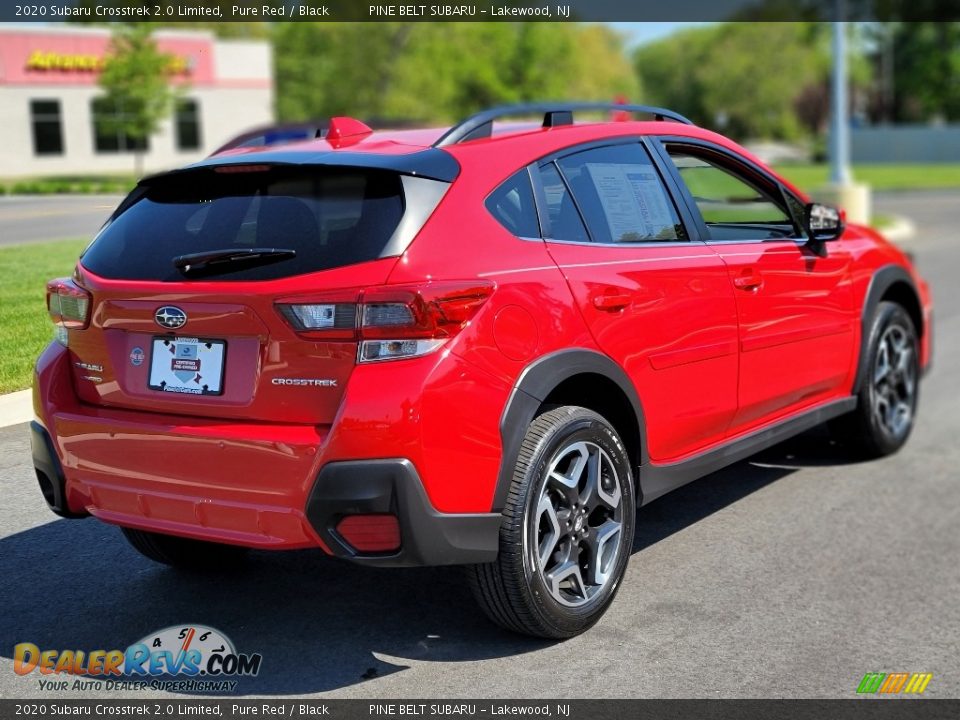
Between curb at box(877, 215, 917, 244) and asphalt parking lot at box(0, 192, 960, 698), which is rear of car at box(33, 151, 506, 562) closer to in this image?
asphalt parking lot at box(0, 192, 960, 698)

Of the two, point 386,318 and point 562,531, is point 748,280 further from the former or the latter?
point 386,318

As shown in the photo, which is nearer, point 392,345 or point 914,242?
point 392,345

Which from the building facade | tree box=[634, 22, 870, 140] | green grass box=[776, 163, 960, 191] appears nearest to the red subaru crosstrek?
the building facade

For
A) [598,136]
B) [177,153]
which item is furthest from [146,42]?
[598,136]

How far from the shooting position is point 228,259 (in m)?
3.70

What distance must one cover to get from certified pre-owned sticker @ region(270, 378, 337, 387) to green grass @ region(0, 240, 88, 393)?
157 centimetres

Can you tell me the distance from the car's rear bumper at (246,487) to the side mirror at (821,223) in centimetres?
256

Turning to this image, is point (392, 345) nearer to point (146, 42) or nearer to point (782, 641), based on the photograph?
→ point (782, 641)

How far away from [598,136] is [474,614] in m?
1.82

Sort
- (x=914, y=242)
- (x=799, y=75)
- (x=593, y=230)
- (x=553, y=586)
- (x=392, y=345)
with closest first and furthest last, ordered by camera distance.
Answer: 1. (x=392, y=345)
2. (x=553, y=586)
3. (x=593, y=230)
4. (x=914, y=242)
5. (x=799, y=75)

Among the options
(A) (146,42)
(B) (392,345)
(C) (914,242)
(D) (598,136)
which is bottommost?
(C) (914,242)

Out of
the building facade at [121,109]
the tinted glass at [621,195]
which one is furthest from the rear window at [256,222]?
the building facade at [121,109]

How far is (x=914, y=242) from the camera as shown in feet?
64.2

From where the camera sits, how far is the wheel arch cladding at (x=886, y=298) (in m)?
5.94
